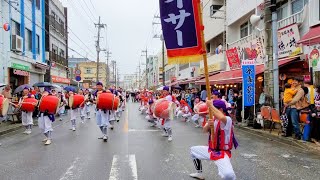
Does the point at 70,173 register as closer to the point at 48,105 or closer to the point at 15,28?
the point at 48,105

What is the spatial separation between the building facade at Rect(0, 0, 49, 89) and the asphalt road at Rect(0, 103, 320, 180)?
1244 cm

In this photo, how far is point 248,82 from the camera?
15.8 m

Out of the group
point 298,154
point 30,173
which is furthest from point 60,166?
point 298,154

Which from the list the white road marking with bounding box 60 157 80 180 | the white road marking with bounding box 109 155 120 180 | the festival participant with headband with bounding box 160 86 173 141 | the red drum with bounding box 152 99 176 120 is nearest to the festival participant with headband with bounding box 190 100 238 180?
the white road marking with bounding box 109 155 120 180

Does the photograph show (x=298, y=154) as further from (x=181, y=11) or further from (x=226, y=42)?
(x=226, y=42)

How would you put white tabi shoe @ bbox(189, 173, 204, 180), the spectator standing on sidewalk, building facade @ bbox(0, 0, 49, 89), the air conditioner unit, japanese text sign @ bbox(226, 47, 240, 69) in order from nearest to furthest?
white tabi shoe @ bbox(189, 173, 204, 180) → the spectator standing on sidewalk → building facade @ bbox(0, 0, 49, 89) → the air conditioner unit → japanese text sign @ bbox(226, 47, 240, 69)

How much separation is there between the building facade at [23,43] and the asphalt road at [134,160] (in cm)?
1244

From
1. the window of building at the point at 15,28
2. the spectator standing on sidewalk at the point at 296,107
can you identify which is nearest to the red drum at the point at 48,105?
the spectator standing on sidewalk at the point at 296,107

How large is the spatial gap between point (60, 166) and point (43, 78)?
27.4 m

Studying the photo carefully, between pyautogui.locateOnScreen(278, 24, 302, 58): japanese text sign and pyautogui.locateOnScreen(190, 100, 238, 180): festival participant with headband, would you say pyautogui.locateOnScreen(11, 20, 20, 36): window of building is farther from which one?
pyautogui.locateOnScreen(190, 100, 238, 180): festival participant with headband

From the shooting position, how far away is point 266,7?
14.3 metres

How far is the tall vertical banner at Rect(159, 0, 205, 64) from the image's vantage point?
251 inches

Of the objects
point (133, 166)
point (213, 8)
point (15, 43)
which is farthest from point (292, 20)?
point (15, 43)

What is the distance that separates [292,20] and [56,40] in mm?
26903
